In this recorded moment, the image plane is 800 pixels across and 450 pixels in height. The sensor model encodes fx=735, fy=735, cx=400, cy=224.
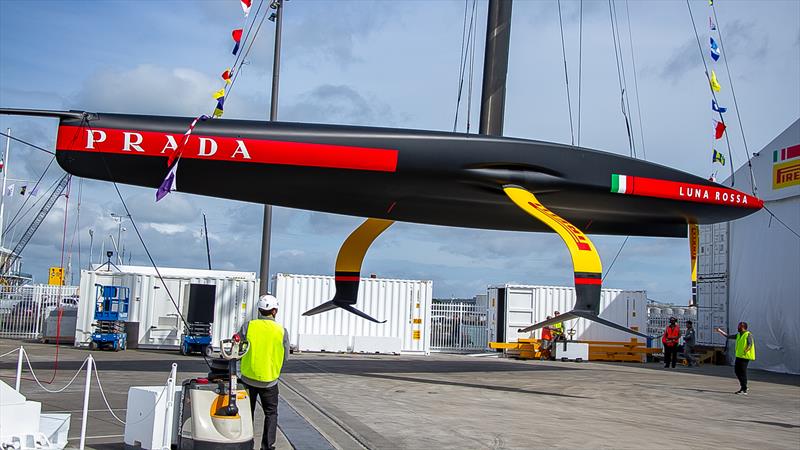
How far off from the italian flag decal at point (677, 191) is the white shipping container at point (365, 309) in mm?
12717

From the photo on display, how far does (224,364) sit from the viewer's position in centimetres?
767

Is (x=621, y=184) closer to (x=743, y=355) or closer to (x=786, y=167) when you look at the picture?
(x=743, y=355)

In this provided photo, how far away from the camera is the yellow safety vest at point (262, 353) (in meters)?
7.65

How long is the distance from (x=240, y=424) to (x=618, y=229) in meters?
13.0

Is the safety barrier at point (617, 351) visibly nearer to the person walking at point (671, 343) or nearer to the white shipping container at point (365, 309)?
the person walking at point (671, 343)

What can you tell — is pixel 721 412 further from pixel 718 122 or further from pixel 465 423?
pixel 718 122

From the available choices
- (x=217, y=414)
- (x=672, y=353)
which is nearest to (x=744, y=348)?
(x=672, y=353)

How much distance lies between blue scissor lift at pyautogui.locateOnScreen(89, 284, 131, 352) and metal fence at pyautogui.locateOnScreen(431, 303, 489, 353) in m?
11.8

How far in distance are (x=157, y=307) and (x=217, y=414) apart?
1925cm

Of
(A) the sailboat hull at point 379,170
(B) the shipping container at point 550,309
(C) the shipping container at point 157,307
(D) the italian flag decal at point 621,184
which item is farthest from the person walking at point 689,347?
(C) the shipping container at point 157,307

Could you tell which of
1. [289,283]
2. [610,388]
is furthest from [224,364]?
[289,283]

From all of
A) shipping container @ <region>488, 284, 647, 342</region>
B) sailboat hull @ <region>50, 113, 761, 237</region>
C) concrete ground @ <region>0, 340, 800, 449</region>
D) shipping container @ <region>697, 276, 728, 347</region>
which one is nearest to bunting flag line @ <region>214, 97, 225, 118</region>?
sailboat hull @ <region>50, 113, 761, 237</region>

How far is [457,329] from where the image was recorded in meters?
30.4

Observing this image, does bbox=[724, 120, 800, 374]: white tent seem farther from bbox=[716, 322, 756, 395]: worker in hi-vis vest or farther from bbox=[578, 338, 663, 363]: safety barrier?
bbox=[716, 322, 756, 395]: worker in hi-vis vest
